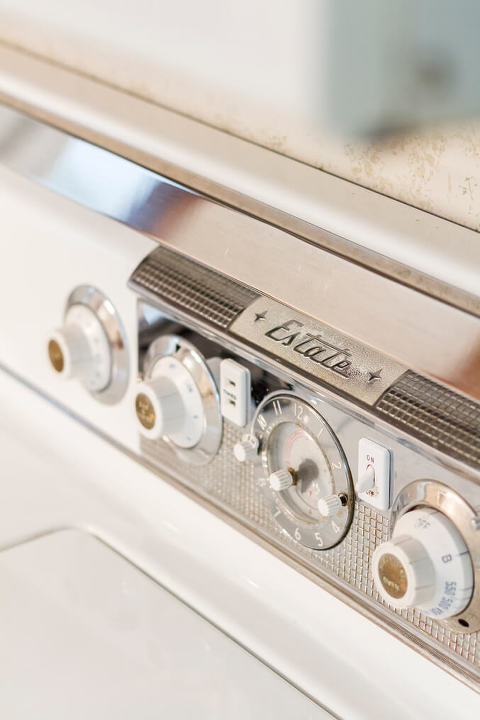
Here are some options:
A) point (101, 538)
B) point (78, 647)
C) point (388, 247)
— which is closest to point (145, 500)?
point (101, 538)

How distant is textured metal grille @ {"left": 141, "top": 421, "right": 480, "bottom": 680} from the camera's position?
0.48 metres

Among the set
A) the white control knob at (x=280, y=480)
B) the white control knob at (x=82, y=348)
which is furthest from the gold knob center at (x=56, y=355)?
the white control knob at (x=280, y=480)

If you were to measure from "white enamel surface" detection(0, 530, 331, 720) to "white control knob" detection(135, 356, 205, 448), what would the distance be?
9 cm

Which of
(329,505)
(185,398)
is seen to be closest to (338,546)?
(329,505)

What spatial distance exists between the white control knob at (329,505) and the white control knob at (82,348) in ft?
0.74

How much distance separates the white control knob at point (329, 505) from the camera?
0.50 metres

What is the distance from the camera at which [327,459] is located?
1.66 feet

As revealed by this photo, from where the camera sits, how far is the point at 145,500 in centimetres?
69

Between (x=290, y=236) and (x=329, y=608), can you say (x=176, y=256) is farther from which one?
(x=329, y=608)

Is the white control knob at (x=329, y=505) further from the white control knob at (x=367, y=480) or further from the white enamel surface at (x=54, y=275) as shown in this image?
the white enamel surface at (x=54, y=275)

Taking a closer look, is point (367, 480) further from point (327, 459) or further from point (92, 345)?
point (92, 345)

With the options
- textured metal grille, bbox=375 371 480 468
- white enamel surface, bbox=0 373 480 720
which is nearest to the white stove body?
white enamel surface, bbox=0 373 480 720

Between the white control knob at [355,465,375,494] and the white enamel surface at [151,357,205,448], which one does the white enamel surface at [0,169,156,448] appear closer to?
the white enamel surface at [151,357,205,448]

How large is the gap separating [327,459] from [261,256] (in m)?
0.11
